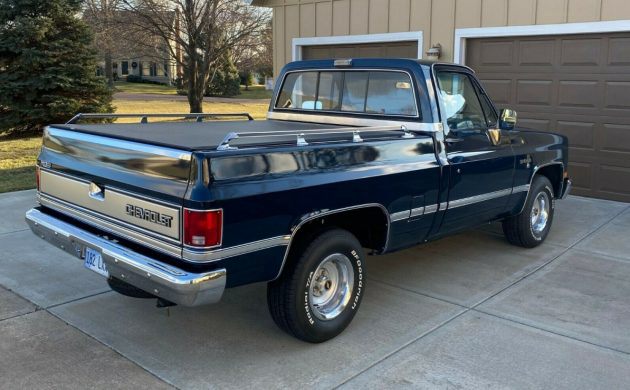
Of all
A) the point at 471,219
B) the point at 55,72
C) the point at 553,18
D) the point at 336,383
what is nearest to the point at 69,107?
the point at 55,72

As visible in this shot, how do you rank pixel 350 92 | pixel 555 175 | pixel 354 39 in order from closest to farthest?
pixel 350 92 < pixel 555 175 < pixel 354 39

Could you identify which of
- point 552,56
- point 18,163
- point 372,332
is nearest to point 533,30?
point 552,56

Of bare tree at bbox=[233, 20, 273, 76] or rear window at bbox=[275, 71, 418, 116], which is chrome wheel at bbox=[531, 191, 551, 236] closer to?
rear window at bbox=[275, 71, 418, 116]

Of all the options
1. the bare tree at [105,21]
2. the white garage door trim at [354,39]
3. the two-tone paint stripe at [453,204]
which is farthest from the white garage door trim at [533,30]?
the bare tree at [105,21]

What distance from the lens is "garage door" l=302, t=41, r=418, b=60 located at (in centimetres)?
1028

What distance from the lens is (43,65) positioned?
15164 millimetres

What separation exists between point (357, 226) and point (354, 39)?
6995mm

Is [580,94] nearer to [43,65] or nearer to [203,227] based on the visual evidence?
[203,227]

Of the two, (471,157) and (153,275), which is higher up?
(471,157)

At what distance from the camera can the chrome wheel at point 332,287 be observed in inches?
161

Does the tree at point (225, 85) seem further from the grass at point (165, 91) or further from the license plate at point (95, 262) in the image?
the license plate at point (95, 262)

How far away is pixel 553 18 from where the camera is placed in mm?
8500

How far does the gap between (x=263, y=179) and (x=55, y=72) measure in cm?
1350

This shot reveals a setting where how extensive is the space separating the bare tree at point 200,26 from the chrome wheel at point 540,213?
13679 mm
